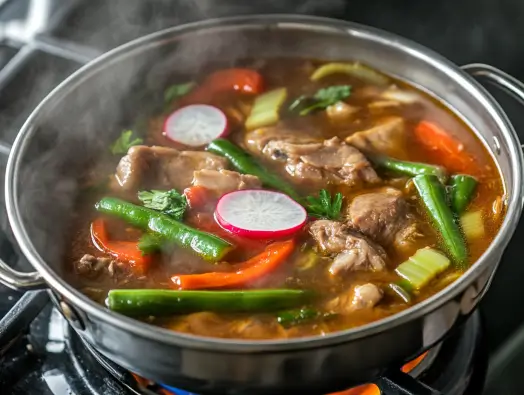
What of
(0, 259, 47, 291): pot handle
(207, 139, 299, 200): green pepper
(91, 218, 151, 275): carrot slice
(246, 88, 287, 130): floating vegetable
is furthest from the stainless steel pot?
(207, 139, 299, 200): green pepper

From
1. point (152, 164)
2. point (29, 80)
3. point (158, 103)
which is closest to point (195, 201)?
point (152, 164)

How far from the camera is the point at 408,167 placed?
2352 mm

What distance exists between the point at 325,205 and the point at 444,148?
52 centimetres

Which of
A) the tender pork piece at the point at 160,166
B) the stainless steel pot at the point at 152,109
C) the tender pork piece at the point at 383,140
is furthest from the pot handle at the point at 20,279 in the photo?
the tender pork piece at the point at 383,140

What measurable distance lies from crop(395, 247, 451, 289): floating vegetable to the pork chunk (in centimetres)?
8

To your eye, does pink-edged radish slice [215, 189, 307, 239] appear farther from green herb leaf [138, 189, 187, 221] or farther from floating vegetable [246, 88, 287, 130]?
floating vegetable [246, 88, 287, 130]

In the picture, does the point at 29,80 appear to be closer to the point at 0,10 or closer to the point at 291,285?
the point at 0,10

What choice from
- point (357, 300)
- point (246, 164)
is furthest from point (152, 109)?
point (357, 300)

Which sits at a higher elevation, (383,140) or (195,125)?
(195,125)

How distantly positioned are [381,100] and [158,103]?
0.80 metres

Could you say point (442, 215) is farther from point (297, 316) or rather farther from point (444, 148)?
point (297, 316)

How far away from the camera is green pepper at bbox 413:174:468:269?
2.08 metres

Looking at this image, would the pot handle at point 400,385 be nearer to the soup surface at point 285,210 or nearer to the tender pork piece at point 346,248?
the soup surface at point 285,210

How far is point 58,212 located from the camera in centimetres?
228
